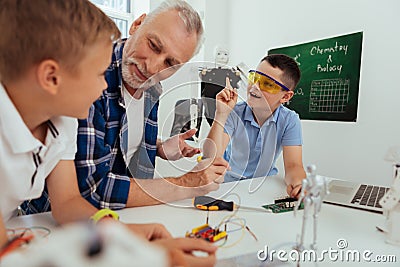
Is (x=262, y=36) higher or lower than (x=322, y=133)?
higher

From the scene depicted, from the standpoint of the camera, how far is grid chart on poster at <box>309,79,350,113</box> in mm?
1852

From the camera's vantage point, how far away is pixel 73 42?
1.61ft

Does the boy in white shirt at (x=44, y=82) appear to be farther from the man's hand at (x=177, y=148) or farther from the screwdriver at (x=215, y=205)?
the man's hand at (x=177, y=148)

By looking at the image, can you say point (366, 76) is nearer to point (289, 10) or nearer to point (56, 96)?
point (289, 10)

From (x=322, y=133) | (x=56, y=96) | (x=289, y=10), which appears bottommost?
(x=322, y=133)

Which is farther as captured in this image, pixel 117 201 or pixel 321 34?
pixel 321 34

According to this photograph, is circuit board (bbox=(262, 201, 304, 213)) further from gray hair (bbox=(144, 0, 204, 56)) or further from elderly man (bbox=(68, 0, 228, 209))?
gray hair (bbox=(144, 0, 204, 56))

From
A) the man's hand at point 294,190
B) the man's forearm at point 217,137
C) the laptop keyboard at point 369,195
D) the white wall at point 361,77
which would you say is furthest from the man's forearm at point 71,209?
the white wall at point 361,77

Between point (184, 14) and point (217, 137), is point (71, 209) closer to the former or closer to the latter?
point (217, 137)

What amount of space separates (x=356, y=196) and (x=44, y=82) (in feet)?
2.94

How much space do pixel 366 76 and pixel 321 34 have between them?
46 cm

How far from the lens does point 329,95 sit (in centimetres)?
194

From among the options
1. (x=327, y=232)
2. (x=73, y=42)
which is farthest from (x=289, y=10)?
(x=73, y=42)

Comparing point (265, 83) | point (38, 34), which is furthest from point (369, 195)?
point (38, 34)
